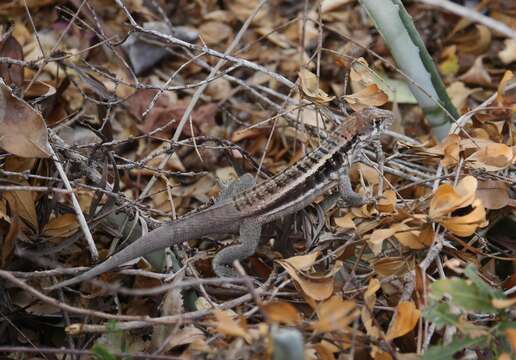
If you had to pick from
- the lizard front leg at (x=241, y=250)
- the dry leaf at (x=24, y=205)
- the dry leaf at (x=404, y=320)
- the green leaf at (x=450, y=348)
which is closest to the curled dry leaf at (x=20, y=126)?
the dry leaf at (x=24, y=205)

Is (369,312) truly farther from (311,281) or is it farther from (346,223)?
(346,223)

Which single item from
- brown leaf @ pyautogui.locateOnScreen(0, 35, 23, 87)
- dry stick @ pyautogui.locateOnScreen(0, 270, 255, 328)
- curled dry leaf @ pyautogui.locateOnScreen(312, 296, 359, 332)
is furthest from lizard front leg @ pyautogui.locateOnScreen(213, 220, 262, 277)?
brown leaf @ pyautogui.locateOnScreen(0, 35, 23, 87)

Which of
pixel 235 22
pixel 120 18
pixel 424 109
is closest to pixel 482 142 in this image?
pixel 424 109

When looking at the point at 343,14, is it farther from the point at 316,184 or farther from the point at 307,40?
the point at 316,184

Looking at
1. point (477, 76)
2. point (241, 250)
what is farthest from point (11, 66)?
point (477, 76)

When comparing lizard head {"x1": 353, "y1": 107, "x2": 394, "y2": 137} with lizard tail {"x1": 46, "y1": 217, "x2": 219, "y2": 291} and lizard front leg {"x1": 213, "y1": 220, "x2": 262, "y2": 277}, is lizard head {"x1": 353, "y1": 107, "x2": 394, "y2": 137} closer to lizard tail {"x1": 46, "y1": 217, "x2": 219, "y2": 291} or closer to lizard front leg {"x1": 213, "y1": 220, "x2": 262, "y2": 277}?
lizard front leg {"x1": 213, "y1": 220, "x2": 262, "y2": 277}
